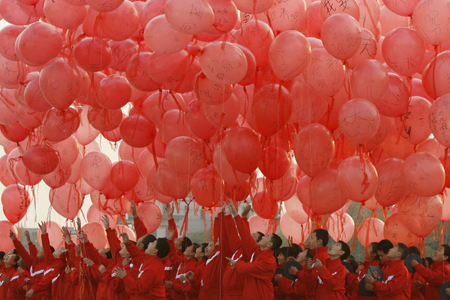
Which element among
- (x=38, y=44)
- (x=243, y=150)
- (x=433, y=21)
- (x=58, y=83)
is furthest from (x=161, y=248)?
(x=433, y=21)

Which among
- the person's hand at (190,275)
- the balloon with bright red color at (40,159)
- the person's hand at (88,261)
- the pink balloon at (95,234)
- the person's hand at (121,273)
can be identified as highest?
the balloon with bright red color at (40,159)

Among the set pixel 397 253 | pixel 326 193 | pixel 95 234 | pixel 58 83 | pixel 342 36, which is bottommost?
pixel 95 234

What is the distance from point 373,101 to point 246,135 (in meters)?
1.06

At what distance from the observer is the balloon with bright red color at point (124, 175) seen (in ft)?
20.2

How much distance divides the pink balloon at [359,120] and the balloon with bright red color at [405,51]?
0.58 m

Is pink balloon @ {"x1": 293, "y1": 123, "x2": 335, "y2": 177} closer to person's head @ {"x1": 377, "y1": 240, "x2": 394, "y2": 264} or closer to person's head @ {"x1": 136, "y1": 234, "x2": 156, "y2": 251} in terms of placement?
person's head @ {"x1": 377, "y1": 240, "x2": 394, "y2": 264}

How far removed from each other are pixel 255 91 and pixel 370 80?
1027 mm

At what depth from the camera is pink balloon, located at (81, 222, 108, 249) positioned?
694cm

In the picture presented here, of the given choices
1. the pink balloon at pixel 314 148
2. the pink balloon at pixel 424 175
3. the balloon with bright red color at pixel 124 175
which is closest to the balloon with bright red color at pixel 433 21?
the pink balloon at pixel 424 175

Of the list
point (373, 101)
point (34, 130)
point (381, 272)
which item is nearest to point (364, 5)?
point (373, 101)

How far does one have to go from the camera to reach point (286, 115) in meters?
4.91

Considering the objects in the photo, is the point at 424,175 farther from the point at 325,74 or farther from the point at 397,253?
the point at 325,74

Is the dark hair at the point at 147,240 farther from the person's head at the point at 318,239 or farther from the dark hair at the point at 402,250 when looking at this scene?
the dark hair at the point at 402,250

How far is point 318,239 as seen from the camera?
17.7ft
